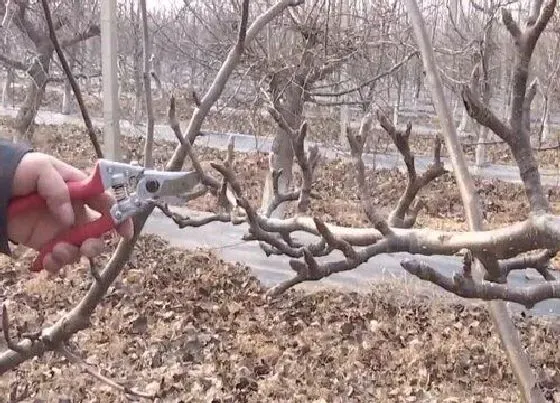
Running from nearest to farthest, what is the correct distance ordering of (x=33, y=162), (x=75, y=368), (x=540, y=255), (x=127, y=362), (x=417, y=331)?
(x=33, y=162) → (x=540, y=255) → (x=75, y=368) → (x=127, y=362) → (x=417, y=331)

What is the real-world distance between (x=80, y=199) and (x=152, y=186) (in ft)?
0.67

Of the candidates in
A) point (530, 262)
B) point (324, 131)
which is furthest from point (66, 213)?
point (324, 131)

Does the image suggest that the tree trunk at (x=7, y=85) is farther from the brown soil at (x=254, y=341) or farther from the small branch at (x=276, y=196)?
the small branch at (x=276, y=196)

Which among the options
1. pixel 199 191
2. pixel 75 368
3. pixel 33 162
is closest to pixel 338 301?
pixel 75 368

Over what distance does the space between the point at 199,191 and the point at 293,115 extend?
4.84 m

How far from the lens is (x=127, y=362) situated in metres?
5.22

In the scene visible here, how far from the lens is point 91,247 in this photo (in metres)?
1.17

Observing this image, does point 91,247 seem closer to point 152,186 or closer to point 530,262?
point 152,186

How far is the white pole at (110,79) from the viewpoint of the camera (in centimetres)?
525

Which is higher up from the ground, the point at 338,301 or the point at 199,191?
the point at 199,191

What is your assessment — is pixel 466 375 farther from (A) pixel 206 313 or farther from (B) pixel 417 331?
(A) pixel 206 313

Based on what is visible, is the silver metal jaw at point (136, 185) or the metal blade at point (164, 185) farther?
the metal blade at point (164, 185)

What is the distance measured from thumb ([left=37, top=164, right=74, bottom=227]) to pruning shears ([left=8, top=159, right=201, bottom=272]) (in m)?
0.02

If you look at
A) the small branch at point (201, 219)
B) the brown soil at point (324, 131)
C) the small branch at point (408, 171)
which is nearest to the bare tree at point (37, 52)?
the brown soil at point (324, 131)
